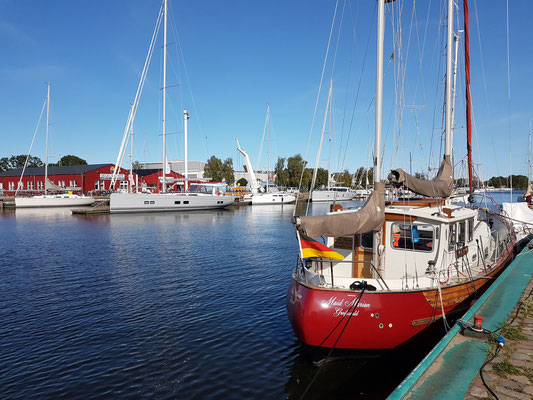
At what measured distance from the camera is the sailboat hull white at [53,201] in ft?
207

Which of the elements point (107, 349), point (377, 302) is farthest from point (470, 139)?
point (107, 349)

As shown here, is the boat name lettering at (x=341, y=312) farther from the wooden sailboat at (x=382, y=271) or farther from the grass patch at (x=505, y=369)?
the grass patch at (x=505, y=369)

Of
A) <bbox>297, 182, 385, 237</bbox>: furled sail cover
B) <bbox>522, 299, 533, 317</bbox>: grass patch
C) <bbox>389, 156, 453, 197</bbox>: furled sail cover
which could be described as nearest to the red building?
<bbox>389, 156, 453, 197</bbox>: furled sail cover

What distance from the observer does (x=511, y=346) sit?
7.04 meters

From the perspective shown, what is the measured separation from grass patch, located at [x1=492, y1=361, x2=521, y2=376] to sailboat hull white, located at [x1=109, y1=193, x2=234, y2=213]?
5405 centimetres

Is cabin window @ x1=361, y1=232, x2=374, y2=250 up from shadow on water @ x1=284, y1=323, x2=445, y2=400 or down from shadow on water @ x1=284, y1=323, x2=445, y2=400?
up

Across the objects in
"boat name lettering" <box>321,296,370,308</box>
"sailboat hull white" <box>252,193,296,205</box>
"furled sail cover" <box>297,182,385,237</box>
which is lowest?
"boat name lettering" <box>321,296,370,308</box>

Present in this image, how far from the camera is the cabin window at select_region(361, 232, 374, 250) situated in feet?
37.8

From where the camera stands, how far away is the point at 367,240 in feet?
38.2

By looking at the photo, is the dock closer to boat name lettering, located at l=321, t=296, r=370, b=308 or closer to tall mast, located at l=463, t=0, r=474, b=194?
boat name lettering, located at l=321, t=296, r=370, b=308

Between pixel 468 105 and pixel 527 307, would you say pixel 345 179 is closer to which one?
pixel 468 105

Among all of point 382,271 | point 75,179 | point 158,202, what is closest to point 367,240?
point 382,271

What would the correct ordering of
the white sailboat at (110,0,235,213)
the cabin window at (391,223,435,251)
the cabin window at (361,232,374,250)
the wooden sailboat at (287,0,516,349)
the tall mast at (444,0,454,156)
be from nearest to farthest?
1. the wooden sailboat at (287,0,516,349)
2. the cabin window at (391,223,435,251)
3. the cabin window at (361,232,374,250)
4. the tall mast at (444,0,454,156)
5. the white sailboat at (110,0,235,213)

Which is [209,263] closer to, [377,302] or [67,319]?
[67,319]
